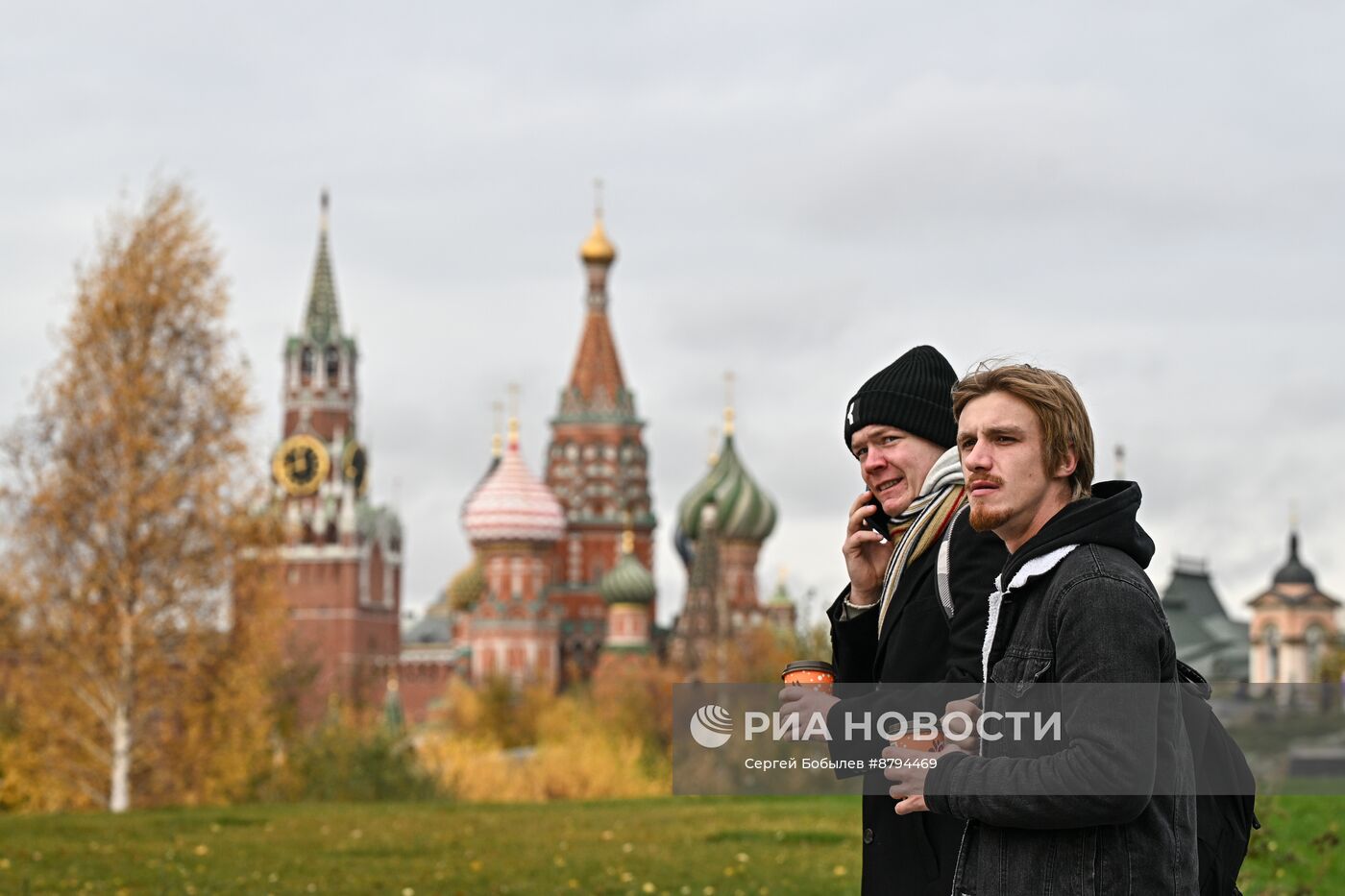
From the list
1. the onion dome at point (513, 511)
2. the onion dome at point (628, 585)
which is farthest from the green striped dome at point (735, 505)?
the onion dome at point (513, 511)

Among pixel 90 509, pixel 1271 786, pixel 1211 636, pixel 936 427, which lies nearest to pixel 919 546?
pixel 936 427

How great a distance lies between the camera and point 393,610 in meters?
103

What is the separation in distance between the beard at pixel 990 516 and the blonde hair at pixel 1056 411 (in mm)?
96

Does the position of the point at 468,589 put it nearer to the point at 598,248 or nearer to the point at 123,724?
the point at 598,248

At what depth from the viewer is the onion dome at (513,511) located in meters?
80.0

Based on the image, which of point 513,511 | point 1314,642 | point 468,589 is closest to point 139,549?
point 1314,642

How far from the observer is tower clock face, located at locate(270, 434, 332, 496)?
98.4 metres

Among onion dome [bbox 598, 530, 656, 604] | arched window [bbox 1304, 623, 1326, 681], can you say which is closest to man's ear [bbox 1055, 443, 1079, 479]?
arched window [bbox 1304, 623, 1326, 681]

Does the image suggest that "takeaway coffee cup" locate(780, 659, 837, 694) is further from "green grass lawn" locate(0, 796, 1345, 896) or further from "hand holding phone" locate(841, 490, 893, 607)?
"green grass lawn" locate(0, 796, 1345, 896)

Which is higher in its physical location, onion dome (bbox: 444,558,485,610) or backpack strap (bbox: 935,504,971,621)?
onion dome (bbox: 444,558,485,610)

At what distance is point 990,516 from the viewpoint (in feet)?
9.87

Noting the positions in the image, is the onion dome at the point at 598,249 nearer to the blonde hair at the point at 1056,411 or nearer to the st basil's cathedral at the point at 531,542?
the st basil's cathedral at the point at 531,542

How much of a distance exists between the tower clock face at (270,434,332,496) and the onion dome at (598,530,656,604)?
83.9ft

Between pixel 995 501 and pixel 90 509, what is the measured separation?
19991mm
